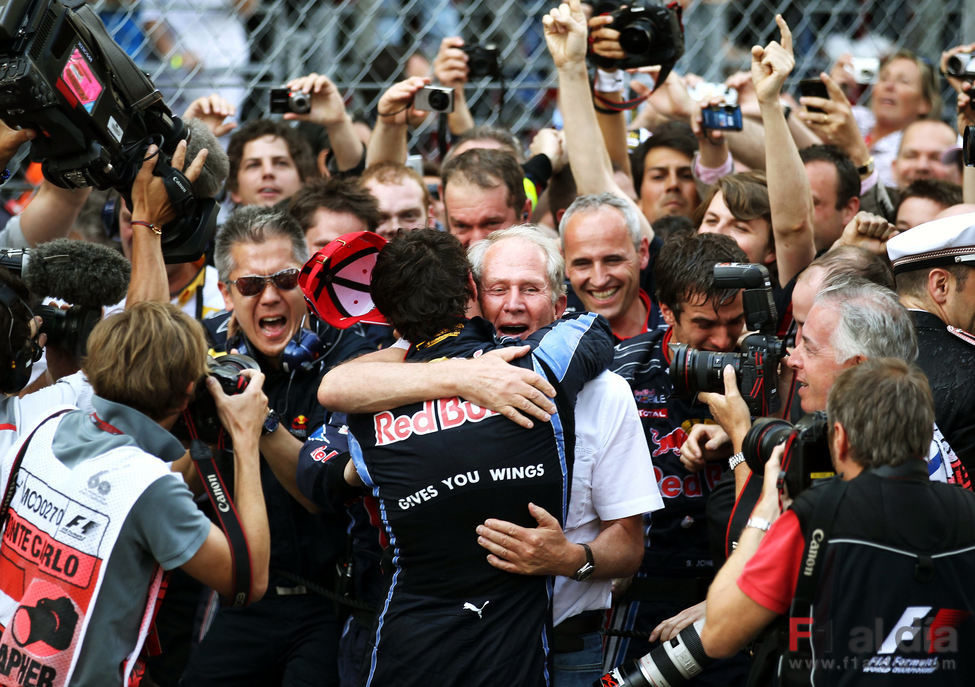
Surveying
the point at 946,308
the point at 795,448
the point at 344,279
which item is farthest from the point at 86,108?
the point at 946,308

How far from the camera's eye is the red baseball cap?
2.73 meters

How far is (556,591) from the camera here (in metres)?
2.78

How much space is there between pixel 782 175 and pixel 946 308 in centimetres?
74

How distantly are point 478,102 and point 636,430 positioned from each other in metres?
3.79

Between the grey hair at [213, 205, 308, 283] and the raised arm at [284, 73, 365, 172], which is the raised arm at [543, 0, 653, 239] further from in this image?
the raised arm at [284, 73, 365, 172]

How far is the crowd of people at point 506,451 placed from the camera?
2.10 m

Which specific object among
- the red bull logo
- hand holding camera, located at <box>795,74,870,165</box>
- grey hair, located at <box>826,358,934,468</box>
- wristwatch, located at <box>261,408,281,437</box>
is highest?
wristwatch, located at <box>261,408,281,437</box>

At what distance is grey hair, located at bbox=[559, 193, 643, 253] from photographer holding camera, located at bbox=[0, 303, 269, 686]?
1506 mm

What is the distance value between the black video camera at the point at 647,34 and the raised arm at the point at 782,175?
681 millimetres

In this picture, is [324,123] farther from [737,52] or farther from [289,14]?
[737,52]

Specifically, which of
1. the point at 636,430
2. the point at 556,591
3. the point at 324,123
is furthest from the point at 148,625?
the point at 324,123

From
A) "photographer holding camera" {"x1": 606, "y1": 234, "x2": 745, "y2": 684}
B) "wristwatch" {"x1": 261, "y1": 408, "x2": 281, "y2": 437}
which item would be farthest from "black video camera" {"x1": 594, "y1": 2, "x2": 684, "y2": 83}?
"wristwatch" {"x1": 261, "y1": 408, "x2": 281, "y2": 437}

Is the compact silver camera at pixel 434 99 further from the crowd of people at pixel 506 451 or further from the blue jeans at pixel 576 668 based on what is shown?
the blue jeans at pixel 576 668

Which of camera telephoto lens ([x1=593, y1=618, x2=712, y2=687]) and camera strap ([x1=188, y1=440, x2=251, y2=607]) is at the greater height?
camera strap ([x1=188, y1=440, x2=251, y2=607])
